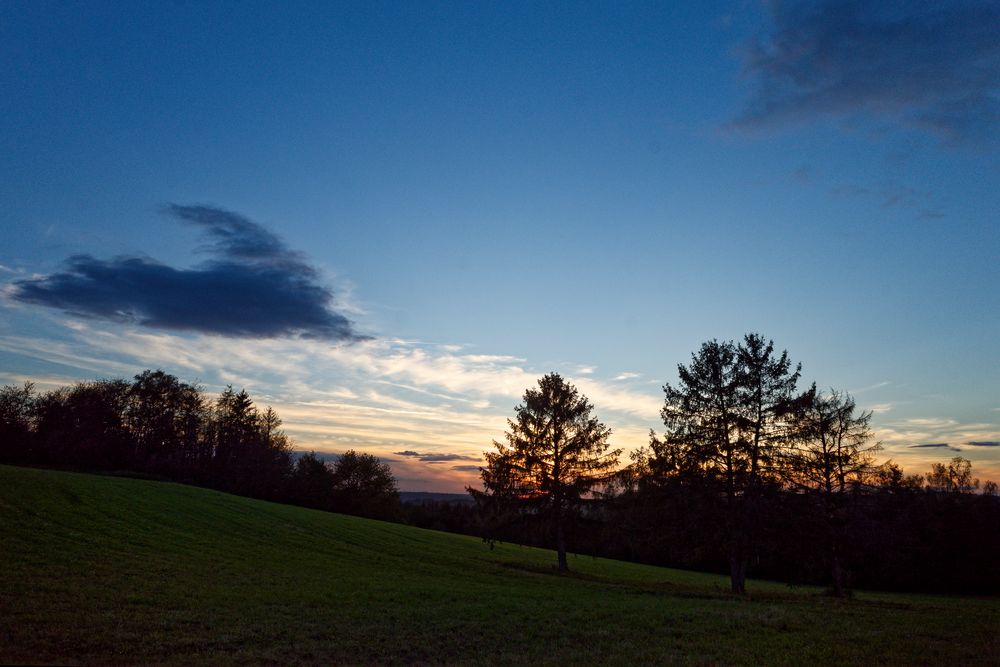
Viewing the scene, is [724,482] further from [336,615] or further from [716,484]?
[336,615]

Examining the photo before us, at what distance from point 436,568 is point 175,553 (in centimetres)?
1462

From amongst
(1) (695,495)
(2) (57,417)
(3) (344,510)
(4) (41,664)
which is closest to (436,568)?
(1) (695,495)

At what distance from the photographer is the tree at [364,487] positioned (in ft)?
272

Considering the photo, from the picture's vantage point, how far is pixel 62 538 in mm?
23094

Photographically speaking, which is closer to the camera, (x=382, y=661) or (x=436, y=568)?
(x=382, y=661)

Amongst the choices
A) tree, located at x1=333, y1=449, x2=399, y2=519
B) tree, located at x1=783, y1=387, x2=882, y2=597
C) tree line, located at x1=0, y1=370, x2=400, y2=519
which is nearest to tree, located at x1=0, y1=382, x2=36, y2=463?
tree line, located at x1=0, y1=370, x2=400, y2=519

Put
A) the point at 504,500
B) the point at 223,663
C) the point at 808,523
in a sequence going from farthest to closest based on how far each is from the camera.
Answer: the point at 504,500 → the point at 808,523 → the point at 223,663

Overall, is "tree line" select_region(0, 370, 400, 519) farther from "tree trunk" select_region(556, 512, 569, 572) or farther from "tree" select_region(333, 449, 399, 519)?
"tree trunk" select_region(556, 512, 569, 572)

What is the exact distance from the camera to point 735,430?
30156 millimetres

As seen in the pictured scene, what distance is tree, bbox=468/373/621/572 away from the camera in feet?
120

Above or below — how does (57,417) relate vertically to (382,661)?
above

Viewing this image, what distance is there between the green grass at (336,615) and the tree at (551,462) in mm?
5970

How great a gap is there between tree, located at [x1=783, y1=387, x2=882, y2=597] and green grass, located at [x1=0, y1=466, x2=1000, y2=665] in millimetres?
7815

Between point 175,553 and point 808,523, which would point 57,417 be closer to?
point 175,553
